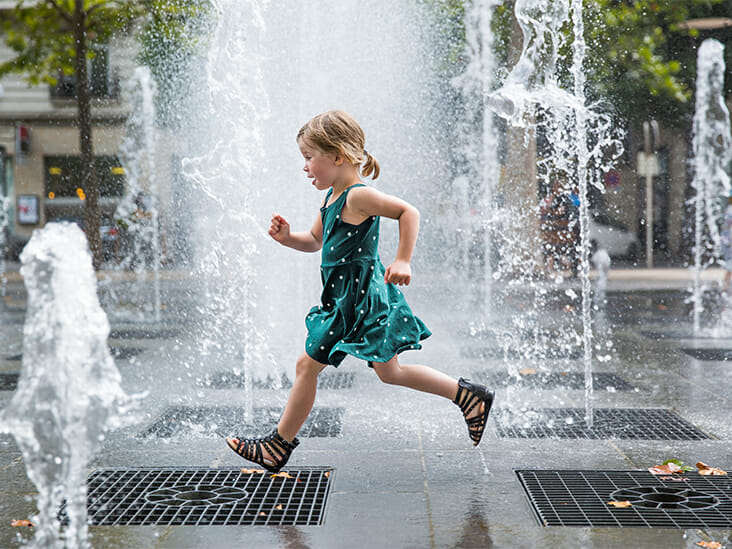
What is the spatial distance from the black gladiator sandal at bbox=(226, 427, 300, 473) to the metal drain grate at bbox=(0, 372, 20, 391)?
3.16 metres

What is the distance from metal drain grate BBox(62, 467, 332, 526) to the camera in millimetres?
3086

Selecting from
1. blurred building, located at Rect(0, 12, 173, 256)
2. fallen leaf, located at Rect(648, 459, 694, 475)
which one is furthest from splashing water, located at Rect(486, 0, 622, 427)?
blurred building, located at Rect(0, 12, 173, 256)

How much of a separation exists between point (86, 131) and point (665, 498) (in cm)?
1381

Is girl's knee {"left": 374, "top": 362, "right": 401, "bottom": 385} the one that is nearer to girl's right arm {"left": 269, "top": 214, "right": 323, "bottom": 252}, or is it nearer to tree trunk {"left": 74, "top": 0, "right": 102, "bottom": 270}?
girl's right arm {"left": 269, "top": 214, "right": 323, "bottom": 252}

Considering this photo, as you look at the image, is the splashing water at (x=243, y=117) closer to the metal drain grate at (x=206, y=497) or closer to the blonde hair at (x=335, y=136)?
the metal drain grate at (x=206, y=497)

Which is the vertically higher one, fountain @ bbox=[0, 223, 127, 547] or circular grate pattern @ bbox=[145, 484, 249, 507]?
fountain @ bbox=[0, 223, 127, 547]

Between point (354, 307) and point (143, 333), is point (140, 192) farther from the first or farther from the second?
point (354, 307)

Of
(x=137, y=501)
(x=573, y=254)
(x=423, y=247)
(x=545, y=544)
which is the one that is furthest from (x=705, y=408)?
A: (x=573, y=254)

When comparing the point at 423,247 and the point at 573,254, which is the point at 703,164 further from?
the point at 423,247

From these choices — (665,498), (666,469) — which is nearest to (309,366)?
(665,498)

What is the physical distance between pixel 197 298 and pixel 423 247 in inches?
257

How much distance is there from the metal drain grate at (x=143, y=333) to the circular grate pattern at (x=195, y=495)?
5259 millimetres

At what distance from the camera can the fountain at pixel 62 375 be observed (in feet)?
8.71

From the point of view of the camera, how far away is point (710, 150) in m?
18.3
